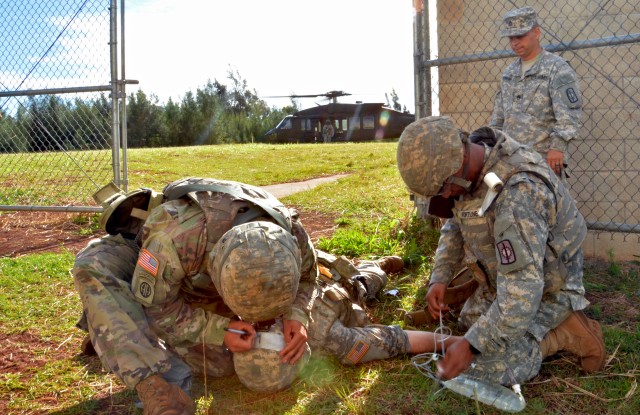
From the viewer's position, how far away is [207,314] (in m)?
3.09

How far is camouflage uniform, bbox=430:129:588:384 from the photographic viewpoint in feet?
9.24

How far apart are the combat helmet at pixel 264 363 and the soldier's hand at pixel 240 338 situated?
0.03m

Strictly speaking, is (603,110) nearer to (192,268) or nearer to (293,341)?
(293,341)

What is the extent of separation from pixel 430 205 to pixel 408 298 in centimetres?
122

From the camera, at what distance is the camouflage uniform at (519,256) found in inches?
111

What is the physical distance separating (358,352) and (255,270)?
92cm

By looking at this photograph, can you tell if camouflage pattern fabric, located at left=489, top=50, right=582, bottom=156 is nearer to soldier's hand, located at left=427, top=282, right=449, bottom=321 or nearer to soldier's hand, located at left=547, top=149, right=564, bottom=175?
soldier's hand, located at left=547, top=149, right=564, bottom=175

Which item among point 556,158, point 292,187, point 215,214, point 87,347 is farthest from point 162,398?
point 292,187

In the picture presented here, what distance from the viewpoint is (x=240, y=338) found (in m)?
2.95

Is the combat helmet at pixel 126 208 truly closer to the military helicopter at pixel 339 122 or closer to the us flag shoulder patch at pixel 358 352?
the us flag shoulder patch at pixel 358 352

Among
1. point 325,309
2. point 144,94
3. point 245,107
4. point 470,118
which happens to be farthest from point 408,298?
point 245,107

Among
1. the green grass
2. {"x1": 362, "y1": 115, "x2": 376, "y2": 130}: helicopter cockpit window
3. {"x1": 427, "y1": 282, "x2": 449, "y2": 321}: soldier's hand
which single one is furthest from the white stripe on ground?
{"x1": 362, "y1": 115, "x2": 376, "y2": 130}: helicopter cockpit window

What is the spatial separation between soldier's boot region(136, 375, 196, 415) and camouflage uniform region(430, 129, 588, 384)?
1293 millimetres

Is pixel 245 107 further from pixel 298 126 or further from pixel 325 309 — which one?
pixel 325 309
